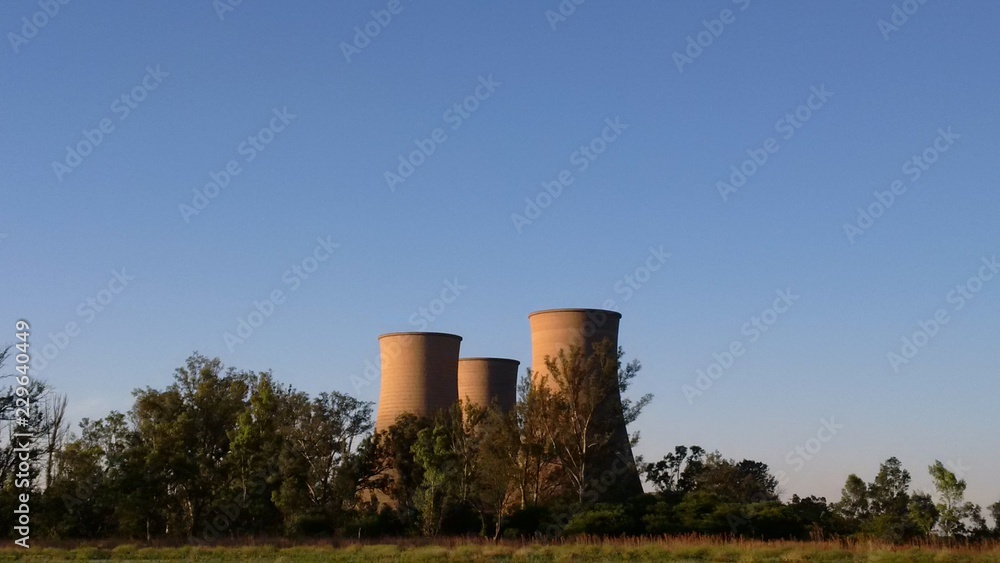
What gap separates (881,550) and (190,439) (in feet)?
82.1

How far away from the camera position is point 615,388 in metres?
37.9

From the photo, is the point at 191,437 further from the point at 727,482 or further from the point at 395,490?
the point at 727,482

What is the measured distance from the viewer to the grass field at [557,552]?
23.3 metres

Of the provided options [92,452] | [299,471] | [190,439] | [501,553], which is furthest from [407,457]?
[501,553]

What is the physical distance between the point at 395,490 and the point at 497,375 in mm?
7341

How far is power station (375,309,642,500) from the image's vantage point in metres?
37.5

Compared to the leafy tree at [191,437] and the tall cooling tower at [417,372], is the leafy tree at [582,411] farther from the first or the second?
the leafy tree at [191,437]

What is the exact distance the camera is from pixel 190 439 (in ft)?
126

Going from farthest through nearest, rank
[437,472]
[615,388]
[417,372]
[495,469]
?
[417,372] → [615,388] → [437,472] → [495,469]

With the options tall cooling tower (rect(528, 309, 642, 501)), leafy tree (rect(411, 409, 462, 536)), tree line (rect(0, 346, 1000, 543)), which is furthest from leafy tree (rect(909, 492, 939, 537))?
leafy tree (rect(411, 409, 462, 536))

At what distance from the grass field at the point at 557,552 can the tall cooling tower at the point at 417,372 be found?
11.9 metres

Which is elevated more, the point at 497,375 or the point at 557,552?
the point at 497,375

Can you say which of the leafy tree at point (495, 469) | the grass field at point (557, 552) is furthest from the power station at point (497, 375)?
the grass field at point (557, 552)

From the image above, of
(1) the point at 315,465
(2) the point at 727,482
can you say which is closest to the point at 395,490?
(1) the point at 315,465
